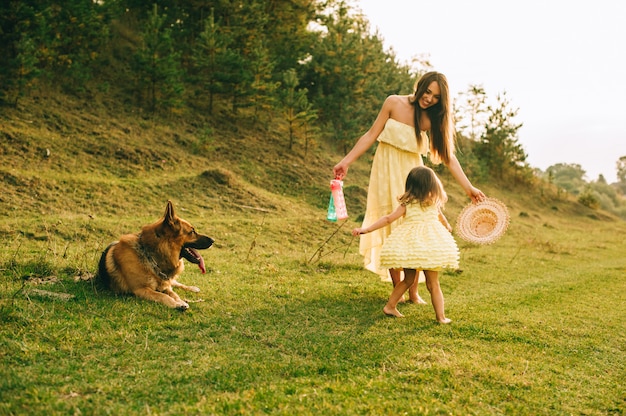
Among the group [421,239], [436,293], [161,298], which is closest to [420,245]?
[421,239]

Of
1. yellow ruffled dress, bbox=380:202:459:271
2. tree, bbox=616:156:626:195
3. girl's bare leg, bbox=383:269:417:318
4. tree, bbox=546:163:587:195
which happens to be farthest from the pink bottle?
tree, bbox=616:156:626:195

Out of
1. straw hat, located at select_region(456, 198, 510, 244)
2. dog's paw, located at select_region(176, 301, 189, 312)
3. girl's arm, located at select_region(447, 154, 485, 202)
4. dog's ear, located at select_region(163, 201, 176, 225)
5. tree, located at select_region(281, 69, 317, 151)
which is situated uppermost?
tree, located at select_region(281, 69, 317, 151)

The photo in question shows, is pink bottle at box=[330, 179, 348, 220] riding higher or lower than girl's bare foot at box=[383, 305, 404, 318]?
higher

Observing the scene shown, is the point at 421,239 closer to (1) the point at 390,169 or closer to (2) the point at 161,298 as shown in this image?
(1) the point at 390,169

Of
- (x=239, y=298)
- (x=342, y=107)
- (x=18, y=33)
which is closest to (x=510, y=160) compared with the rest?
(x=342, y=107)

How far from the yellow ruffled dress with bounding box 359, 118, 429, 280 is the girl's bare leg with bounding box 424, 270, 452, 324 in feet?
2.40

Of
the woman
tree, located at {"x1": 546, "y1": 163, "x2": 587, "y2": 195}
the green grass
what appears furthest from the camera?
tree, located at {"x1": 546, "y1": 163, "x2": 587, "y2": 195}

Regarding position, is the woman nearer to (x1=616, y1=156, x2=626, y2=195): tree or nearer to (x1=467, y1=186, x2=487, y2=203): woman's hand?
(x1=467, y1=186, x2=487, y2=203): woman's hand

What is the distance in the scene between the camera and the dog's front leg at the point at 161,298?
506 cm

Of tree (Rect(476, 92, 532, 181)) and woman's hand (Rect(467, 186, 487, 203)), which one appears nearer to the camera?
woman's hand (Rect(467, 186, 487, 203))

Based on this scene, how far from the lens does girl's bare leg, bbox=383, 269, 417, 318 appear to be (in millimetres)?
5262

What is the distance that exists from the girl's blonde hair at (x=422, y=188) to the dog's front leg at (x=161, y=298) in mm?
2465

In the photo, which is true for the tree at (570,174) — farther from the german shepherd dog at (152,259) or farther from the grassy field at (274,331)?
the german shepherd dog at (152,259)

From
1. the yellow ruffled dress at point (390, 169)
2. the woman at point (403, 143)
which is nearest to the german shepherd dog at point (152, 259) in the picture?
the woman at point (403, 143)
